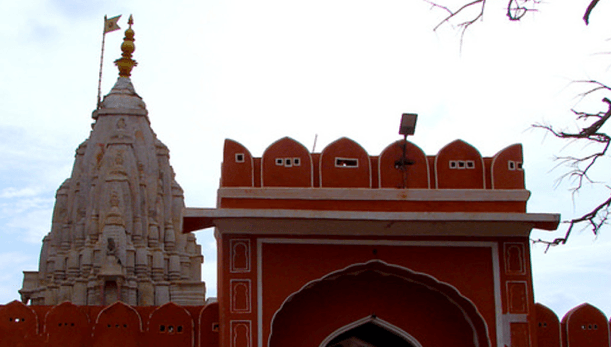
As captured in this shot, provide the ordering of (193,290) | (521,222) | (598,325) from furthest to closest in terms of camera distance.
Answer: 1. (193,290)
2. (598,325)
3. (521,222)

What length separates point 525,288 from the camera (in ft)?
36.0

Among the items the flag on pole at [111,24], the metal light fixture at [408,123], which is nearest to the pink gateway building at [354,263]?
the metal light fixture at [408,123]

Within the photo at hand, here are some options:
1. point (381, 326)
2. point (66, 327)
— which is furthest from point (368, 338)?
point (66, 327)

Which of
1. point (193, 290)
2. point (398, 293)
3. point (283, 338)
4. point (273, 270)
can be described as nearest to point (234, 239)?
point (273, 270)

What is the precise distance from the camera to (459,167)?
445 inches

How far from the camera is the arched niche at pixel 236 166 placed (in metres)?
11.0

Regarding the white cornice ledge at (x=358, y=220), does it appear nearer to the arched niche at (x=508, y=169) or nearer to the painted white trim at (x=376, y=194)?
the painted white trim at (x=376, y=194)

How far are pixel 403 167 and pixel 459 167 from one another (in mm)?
657

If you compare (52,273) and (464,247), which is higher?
(52,273)

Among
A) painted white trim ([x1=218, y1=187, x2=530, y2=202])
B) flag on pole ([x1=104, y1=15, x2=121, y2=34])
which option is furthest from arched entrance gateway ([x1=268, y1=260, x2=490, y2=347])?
flag on pole ([x1=104, y1=15, x2=121, y2=34])

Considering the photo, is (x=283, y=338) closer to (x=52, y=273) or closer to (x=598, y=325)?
(x=598, y=325)

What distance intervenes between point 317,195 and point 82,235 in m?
23.4

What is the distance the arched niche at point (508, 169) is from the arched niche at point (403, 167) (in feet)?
2.60

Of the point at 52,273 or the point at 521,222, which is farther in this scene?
Result: the point at 52,273
